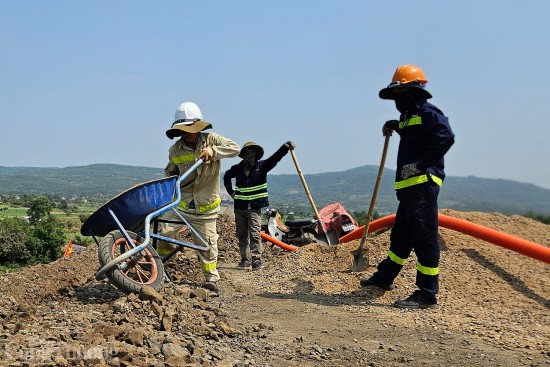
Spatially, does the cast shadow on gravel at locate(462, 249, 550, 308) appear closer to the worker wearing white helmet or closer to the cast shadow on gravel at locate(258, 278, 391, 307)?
the cast shadow on gravel at locate(258, 278, 391, 307)

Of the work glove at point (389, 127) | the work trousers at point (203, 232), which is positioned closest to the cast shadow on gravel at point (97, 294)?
the work trousers at point (203, 232)

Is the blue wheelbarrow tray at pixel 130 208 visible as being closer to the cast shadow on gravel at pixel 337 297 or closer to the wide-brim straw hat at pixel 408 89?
the cast shadow on gravel at pixel 337 297

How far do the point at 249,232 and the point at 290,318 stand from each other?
9.07 ft

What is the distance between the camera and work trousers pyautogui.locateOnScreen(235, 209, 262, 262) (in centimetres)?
694

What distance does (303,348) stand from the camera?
351 centimetres

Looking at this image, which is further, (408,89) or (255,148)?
(255,148)

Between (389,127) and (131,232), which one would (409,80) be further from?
(131,232)

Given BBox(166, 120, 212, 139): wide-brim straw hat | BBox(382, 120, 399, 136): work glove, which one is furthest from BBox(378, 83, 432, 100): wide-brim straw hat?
BBox(166, 120, 212, 139): wide-brim straw hat

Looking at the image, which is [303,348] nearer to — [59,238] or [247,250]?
[247,250]

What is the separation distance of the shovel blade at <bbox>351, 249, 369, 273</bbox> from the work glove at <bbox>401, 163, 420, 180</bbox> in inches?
60.4

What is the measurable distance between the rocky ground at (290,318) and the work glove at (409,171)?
1192 mm

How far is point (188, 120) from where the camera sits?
509 centimetres

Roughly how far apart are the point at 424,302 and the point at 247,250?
3.08 meters

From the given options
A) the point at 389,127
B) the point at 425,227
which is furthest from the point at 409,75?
the point at 425,227
